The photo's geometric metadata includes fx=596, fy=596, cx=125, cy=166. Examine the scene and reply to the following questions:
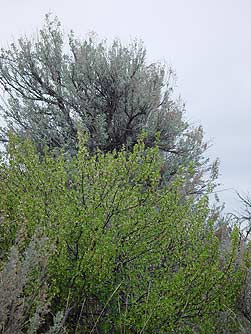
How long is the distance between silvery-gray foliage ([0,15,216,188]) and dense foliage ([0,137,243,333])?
5112 millimetres

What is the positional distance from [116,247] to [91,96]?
20.5 feet

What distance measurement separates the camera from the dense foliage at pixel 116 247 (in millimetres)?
4211

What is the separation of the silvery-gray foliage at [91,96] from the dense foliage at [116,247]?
16.8ft

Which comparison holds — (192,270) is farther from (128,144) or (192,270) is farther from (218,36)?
(218,36)

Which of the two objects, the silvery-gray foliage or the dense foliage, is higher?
the silvery-gray foliage

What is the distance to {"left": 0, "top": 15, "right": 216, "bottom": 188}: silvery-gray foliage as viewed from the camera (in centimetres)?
1009

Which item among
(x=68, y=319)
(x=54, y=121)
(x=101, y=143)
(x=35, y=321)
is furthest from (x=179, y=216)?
(x=54, y=121)

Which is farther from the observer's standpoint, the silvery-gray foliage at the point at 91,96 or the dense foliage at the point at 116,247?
the silvery-gray foliage at the point at 91,96

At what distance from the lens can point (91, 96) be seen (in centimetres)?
1021

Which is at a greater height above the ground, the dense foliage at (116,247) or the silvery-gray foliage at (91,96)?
the silvery-gray foliage at (91,96)

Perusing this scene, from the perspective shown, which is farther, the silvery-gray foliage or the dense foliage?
the silvery-gray foliage

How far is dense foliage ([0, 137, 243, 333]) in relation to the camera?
4211mm

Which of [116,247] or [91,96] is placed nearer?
[116,247]

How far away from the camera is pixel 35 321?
304cm
